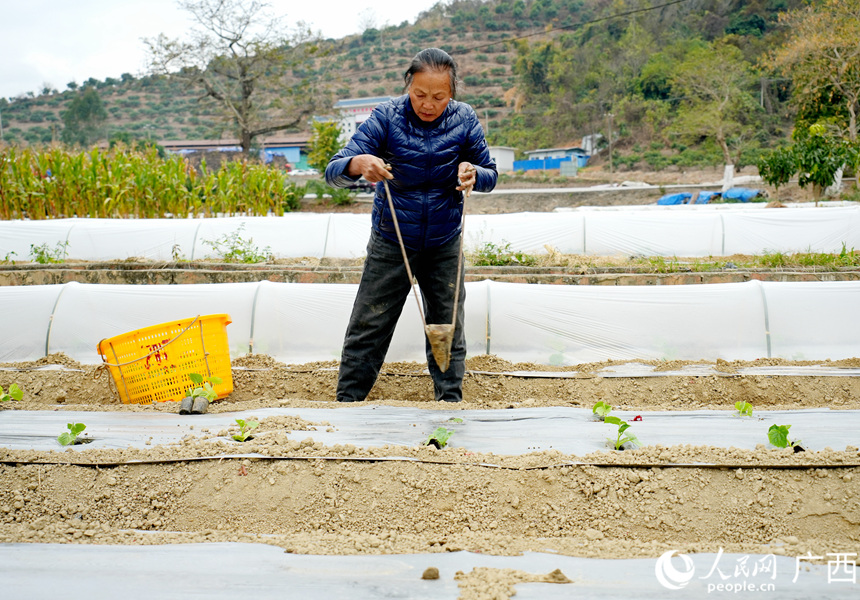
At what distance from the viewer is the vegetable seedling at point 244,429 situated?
2291mm

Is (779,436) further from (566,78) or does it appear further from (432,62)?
(566,78)

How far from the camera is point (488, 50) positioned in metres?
58.0

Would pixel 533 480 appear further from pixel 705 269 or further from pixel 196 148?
pixel 196 148

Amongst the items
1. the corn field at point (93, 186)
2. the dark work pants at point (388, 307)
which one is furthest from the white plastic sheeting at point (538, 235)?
the dark work pants at point (388, 307)

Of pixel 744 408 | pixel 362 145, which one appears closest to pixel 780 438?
pixel 744 408

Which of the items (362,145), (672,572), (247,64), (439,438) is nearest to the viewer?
(672,572)

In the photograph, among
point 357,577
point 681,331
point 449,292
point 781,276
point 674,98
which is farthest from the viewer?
point 674,98

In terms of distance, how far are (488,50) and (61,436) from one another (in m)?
60.3

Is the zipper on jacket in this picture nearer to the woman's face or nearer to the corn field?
the woman's face

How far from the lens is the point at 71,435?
233 cm

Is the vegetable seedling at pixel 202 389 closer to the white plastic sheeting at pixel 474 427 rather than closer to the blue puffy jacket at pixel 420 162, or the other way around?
the white plastic sheeting at pixel 474 427

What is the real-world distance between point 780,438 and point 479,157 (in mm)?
1633

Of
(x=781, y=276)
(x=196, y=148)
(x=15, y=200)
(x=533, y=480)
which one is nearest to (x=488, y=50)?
(x=196, y=148)

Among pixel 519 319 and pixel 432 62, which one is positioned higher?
pixel 432 62
